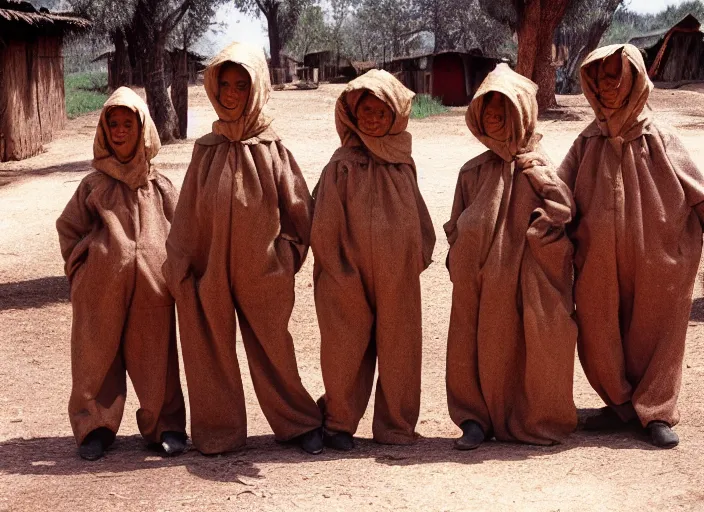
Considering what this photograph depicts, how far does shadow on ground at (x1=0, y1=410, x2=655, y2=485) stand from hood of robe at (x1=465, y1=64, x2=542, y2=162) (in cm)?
137

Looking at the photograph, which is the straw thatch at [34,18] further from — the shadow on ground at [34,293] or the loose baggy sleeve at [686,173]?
the loose baggy sleeve at [686,173]

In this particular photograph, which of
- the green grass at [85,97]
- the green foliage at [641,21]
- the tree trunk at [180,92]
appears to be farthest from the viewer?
the green foliage at [641,21]

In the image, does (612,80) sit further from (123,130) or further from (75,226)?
(75,226)

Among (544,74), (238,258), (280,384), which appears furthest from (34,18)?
(280,384)

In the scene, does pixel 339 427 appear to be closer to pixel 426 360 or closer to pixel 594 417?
pixel 594 417

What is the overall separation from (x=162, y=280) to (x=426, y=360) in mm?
2691

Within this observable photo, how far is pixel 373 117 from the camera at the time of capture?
15.1 feet

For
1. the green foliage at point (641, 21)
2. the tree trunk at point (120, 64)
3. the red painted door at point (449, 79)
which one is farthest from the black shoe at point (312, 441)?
the green foliage at point (641, 21)

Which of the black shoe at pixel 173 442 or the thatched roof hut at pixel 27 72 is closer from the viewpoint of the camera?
the black shoe at pixel 173 442

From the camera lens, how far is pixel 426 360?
7008mm

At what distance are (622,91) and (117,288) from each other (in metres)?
2.54

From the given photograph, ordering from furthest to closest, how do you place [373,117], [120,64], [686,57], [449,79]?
[686,57], [120,64], [449,79], [373,117]

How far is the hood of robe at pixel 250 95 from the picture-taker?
4520mm

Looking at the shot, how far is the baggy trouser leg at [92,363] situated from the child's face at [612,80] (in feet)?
8.24
